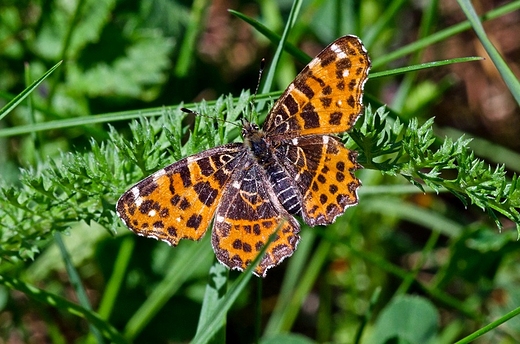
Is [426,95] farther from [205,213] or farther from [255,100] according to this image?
[205,213]

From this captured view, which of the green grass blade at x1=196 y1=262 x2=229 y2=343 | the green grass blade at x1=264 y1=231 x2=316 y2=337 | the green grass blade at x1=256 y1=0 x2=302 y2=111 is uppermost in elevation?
the green grass blade at x1=256 y1=0 x2=302 y2=111

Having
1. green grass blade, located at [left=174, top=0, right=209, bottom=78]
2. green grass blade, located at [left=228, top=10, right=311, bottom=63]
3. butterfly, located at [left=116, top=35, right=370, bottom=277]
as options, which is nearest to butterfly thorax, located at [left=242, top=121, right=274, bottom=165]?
butterfly, located at [left=116, top=35, right=370, bottom=277]

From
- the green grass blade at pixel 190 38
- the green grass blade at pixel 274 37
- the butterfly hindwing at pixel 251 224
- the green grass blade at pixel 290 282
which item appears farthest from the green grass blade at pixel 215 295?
the green grass blade at pixel 190 38

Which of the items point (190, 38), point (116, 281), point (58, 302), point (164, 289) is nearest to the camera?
point (58, 302)

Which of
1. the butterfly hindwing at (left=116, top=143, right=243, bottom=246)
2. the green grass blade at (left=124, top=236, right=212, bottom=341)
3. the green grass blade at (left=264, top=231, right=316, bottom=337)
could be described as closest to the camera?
the butterfly hindwing at (left=116, top=143, right=243, bottom=246)

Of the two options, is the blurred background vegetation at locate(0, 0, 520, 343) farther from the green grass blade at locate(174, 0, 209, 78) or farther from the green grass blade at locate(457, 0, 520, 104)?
the green grass blade at locate(457, 0, 520, 104)

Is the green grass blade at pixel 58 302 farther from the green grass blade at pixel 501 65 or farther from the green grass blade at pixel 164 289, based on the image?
the green grass blade at pixel 501 65

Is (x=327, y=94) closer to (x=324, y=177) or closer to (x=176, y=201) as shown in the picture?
(x=324, y=177)

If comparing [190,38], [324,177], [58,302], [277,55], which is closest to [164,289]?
[58,302]
